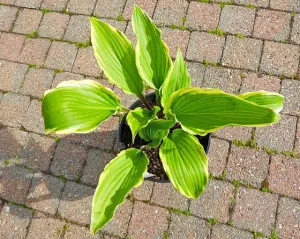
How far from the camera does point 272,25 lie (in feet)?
9.24

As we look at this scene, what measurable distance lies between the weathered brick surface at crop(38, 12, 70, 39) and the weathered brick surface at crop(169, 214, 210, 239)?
170 centimetres

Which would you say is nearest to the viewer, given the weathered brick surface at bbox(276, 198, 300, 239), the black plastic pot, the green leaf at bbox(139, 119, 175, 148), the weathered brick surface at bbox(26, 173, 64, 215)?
the green leaf at bbox(139, 119, 175, 148)

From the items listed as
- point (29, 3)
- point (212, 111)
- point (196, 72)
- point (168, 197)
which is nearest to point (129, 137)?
point (168, 197)

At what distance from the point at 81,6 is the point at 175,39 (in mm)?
856

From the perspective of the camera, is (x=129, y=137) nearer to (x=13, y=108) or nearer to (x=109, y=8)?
(x=13, y=108)

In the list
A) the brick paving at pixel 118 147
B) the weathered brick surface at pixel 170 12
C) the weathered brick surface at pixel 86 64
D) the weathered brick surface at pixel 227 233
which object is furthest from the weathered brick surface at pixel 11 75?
the weathered brick surface at pixel 227 233

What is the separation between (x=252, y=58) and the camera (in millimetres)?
2742

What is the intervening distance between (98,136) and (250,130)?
1055 millimetres

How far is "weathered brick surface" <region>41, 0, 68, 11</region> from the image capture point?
3.12 metres

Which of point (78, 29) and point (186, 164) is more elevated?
point (186, 164)

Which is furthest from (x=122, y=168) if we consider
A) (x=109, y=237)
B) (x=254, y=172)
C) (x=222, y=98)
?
(x=254, y=172)

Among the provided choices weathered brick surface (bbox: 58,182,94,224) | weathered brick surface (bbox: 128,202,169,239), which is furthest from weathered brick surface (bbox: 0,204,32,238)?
weathered brick surface (bbox: 128,202,169,239)

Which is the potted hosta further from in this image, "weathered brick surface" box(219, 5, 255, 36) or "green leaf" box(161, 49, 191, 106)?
"weathered brick surface" box(219, 5, 255, 36)

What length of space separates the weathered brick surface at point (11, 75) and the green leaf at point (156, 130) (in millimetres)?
1431
